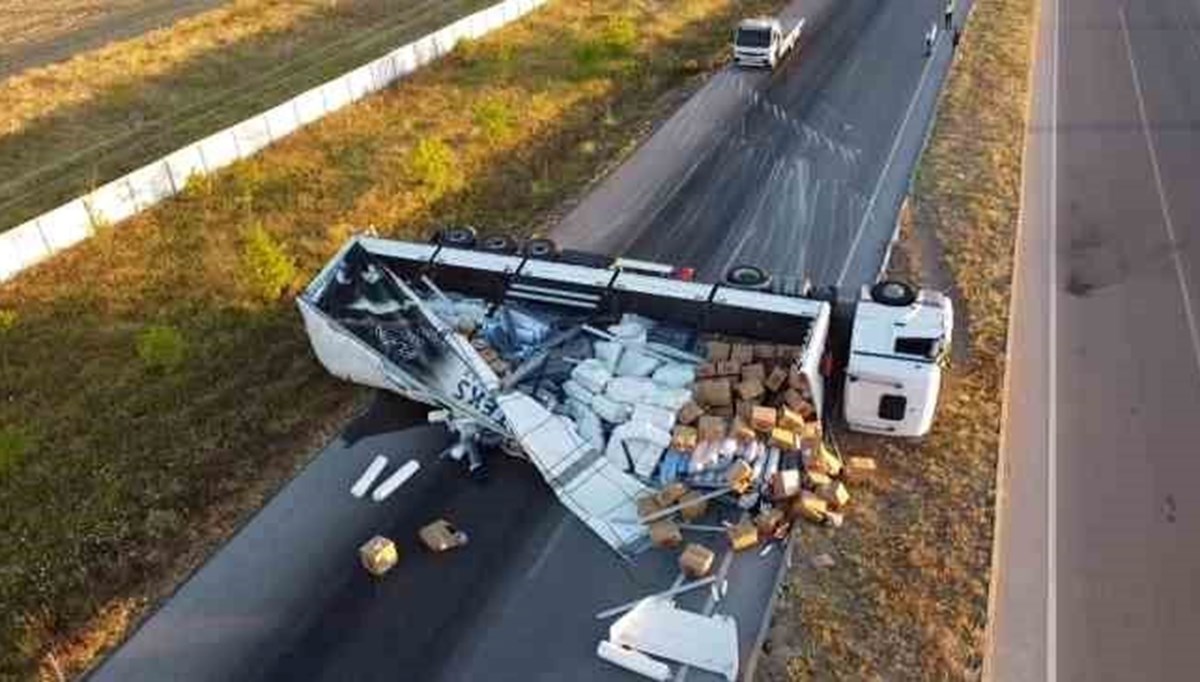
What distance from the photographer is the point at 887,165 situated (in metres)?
26.1

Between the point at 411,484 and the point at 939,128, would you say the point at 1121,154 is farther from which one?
the point at 411,484

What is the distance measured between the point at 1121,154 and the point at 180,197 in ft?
78.2

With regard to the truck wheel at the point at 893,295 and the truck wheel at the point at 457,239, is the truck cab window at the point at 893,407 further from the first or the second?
the truck wheel at the point at 457,239

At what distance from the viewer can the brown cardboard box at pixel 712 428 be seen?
598 inches

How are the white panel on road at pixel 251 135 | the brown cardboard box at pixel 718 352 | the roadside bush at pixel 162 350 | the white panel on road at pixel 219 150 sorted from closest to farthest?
the brown cardboard box at pixel 718 352, the roadside bush at pixel 162 350, the white panel on road at pixel 219 150, the white panel on road at pixel 251 135

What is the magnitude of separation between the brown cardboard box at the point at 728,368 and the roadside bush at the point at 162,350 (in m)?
9.87

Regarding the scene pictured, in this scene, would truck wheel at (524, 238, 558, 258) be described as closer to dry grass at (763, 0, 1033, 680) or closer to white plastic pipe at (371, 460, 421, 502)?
white plastic pipe at (371, 460, 421, 502)

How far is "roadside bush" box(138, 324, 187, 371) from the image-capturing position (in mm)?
18188

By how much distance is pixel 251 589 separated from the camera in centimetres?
1388

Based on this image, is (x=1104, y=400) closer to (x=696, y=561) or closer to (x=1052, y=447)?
(x=1052, y=447)

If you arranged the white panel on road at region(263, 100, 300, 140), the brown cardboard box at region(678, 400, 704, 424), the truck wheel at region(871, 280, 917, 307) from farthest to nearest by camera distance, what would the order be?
1. the white panel on road at region(263, 100, 300, 140)
2. the truck wheel at region(871, 280, 917, 307)
3. the brown cardboard box at region(678, 400, 704, 424)

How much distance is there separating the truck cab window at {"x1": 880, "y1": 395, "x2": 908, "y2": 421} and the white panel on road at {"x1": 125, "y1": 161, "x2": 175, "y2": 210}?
17.9 m

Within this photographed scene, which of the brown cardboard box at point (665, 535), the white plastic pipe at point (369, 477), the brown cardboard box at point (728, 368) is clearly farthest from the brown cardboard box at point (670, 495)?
the white plastic pipe at point (369, 477)

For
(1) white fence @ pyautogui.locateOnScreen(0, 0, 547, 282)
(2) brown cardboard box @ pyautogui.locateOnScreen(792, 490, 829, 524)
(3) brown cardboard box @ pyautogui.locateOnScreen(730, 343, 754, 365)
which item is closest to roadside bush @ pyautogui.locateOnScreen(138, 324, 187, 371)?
(1) white fence @ pyautogui.locateOnScreen(0, 0, 547, 282)
